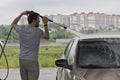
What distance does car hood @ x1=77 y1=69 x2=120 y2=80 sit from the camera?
22.5 ft

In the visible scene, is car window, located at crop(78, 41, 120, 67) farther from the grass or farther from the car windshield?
the grass

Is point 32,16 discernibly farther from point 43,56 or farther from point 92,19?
point 43,56

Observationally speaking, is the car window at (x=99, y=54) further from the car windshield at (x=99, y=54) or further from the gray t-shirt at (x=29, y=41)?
the gray t-shirt at (x=29, y=41)

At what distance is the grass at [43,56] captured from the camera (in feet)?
75.5

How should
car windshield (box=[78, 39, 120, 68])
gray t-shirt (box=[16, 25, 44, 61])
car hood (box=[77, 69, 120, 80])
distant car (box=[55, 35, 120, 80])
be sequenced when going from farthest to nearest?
gray t-shirt (box=[16, 25, 44, 61])
car windshield (box=[78, 39, 120, 68])
distant car (box=[55, 35, 120, 80])
car hood (box=[77, 69, 120, 80])

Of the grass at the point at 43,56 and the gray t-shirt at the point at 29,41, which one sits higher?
the gray t-shirt at the point at 29,41

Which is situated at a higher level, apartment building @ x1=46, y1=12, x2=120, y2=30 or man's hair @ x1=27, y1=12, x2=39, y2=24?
man's hair @ x1=27, y1=12, x2=39, y2=24

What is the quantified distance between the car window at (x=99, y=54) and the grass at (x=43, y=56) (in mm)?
14408

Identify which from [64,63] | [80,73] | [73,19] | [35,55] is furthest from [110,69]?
[73,19]

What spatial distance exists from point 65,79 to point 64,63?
0.26 metres

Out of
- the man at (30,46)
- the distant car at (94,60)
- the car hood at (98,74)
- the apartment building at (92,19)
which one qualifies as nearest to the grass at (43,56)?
the apartment building at (92,19)

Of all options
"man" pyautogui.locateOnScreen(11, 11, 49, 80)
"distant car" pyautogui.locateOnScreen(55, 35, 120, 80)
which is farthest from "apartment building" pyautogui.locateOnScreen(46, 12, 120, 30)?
"distant car" pyautogui.locateOnScreen(55, 35, 120, 80)

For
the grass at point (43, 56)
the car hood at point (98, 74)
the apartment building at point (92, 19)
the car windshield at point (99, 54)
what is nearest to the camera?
the car hood at point (98, 74)

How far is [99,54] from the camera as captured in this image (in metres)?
7.95
